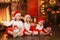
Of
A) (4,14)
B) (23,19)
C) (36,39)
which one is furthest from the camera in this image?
(4,14)

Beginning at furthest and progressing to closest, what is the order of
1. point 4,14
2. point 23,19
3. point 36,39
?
point 4,14 < point 23,19 < point 36,39

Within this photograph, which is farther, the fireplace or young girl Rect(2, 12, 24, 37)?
the fireplace

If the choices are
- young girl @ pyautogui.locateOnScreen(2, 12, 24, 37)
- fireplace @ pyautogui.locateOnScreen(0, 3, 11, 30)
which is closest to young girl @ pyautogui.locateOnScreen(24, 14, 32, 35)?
young girl @ pyautogui.locateOnScreen(2, 12, 24, 37)

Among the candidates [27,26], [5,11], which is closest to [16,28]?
[27,26]

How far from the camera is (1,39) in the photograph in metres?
1.08

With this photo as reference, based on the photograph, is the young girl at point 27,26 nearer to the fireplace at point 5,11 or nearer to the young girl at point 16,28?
the young girl at point 16,28

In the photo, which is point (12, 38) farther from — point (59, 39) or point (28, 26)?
point (59, 39)

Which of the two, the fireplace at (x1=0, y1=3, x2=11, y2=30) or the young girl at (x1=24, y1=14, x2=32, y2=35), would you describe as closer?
the young girl at (x1=24, y1=14, x2=32, y2=35)

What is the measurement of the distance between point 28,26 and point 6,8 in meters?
0.51

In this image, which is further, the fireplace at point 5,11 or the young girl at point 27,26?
the fireplace at point 5,11

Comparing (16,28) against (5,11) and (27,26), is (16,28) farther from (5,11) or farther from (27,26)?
(5,11)

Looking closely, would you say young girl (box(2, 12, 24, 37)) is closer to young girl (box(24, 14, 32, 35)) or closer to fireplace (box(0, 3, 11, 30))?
young girl (box(24, 14, 32, 35))

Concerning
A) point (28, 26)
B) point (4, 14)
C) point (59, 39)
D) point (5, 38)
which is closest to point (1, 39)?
point (5, 38)

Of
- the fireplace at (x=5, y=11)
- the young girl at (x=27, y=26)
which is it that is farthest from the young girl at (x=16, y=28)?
the fireplace at (x=5, y=11)
